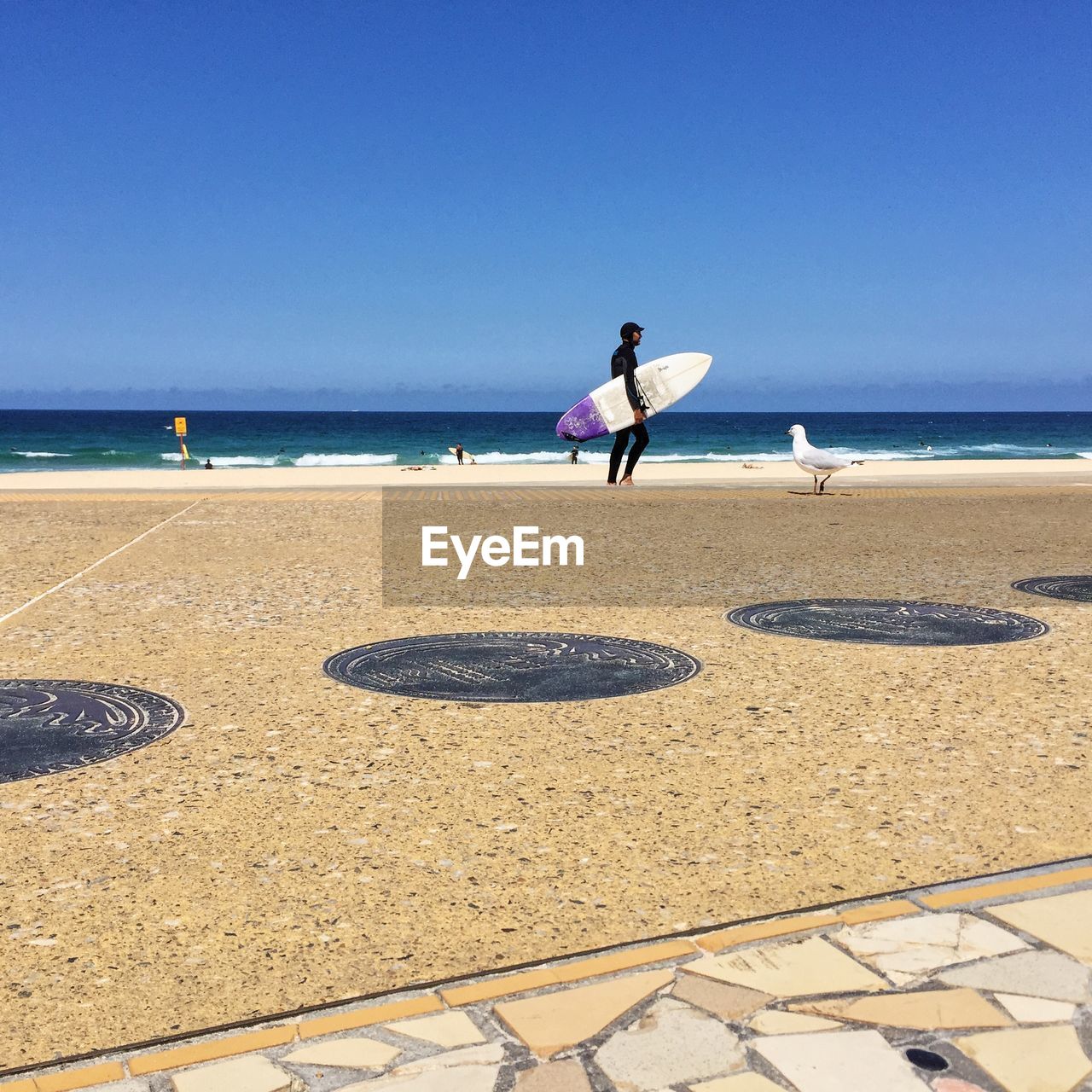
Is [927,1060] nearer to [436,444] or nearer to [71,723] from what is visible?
[71,723]

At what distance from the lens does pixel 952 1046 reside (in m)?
2.38

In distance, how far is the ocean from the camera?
64.9 m

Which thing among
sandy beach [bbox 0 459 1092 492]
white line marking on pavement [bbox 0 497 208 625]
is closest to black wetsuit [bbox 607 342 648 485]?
sandy beach [bbox 0 459 1092 492]

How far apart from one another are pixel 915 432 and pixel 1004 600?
120 m

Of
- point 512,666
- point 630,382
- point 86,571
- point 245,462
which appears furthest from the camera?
point 245,462

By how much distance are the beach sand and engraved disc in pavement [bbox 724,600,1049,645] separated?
0.22 m

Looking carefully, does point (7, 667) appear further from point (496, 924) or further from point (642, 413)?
point (642, 413)

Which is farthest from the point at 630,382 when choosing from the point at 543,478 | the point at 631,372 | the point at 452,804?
the point at 543,478

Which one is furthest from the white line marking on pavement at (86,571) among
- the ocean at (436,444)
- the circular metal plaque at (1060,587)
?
the ocean at (436,444)

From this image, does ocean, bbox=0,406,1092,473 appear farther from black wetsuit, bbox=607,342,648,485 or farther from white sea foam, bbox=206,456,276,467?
black wetsuit, bbox=607,342,648,485

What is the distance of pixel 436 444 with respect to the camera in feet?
303

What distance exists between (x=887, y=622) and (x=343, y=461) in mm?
60709

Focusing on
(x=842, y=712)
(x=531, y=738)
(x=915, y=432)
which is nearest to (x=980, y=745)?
(x=842, y=712)

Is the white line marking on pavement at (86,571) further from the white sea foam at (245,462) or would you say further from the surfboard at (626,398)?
the white sea foam at (245,462)
